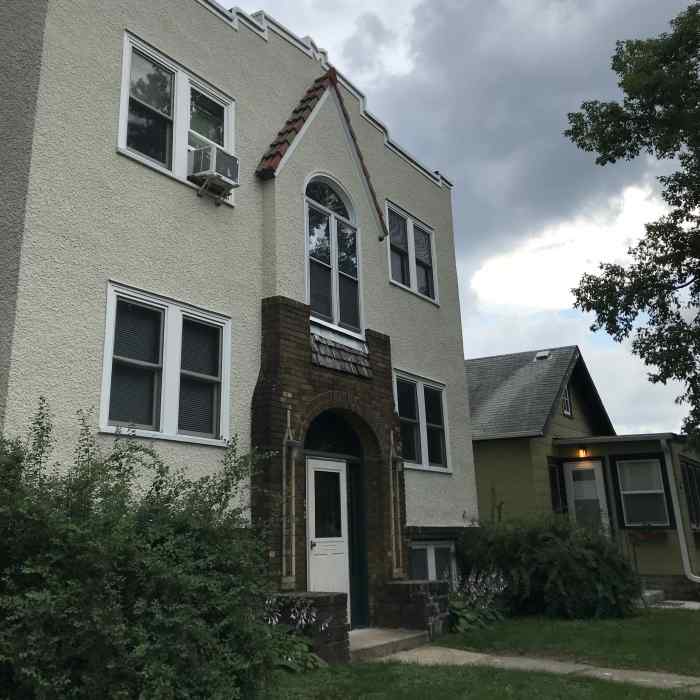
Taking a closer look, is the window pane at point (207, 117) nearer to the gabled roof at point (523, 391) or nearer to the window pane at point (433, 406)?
the window pane at point (433, 406)

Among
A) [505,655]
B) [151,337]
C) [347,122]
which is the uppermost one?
[347,122]

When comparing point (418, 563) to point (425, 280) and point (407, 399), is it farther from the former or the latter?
point (425, 280)

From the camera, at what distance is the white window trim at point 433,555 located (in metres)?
11.9

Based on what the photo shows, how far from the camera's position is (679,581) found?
56.2 feet

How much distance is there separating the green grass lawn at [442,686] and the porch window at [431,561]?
4054 millimetres

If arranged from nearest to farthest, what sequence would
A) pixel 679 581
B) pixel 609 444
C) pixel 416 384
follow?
pixel 416 384
pixel 679 581
pixel 609 444

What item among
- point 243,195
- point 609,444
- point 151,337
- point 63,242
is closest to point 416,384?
point 243,195

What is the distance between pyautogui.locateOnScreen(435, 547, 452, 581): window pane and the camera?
12.3 m

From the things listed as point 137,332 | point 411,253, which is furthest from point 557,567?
point 137,332

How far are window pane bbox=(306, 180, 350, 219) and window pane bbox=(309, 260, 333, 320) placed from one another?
1.10 meters

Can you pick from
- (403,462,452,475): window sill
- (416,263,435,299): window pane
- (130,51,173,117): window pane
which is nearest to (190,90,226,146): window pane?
(130,51,173,117): window pane

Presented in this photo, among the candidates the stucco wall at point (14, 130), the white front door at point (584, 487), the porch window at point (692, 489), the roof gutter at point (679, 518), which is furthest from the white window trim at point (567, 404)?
the stucco wall at point (14, 130)

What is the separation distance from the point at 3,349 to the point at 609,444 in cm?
1619

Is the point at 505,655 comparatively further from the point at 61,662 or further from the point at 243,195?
the point at 243,195
